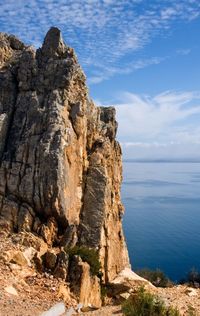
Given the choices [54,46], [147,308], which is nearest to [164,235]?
[54,46]

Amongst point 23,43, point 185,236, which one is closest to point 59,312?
point 23,43

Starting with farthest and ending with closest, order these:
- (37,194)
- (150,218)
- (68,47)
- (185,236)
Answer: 1. (150,218)
2. (185,236)
3. (68,47)
4. (37,194)

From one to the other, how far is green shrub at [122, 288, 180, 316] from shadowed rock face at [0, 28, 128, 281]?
758 cm

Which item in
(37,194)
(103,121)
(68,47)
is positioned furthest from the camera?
(103,121)

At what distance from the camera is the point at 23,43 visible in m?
37.1

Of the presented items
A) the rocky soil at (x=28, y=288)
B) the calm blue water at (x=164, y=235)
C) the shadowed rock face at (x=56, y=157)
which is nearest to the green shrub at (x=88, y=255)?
the shadowed rock face at (x=56, y=157)

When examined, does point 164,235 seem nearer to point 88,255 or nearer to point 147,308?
point 88,255

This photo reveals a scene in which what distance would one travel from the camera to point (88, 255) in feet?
82.3

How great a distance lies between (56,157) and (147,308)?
10774 mm

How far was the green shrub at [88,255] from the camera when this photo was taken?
2456cm

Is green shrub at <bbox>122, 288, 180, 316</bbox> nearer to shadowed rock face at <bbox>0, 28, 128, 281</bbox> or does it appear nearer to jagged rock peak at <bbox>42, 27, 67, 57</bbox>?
shadowed rock face at <bbox>0, 28, 128, 281</bbox>

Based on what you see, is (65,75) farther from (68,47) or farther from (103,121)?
(103,121)

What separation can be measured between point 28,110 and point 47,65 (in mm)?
3858

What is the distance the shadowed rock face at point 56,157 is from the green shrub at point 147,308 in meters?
7.58
